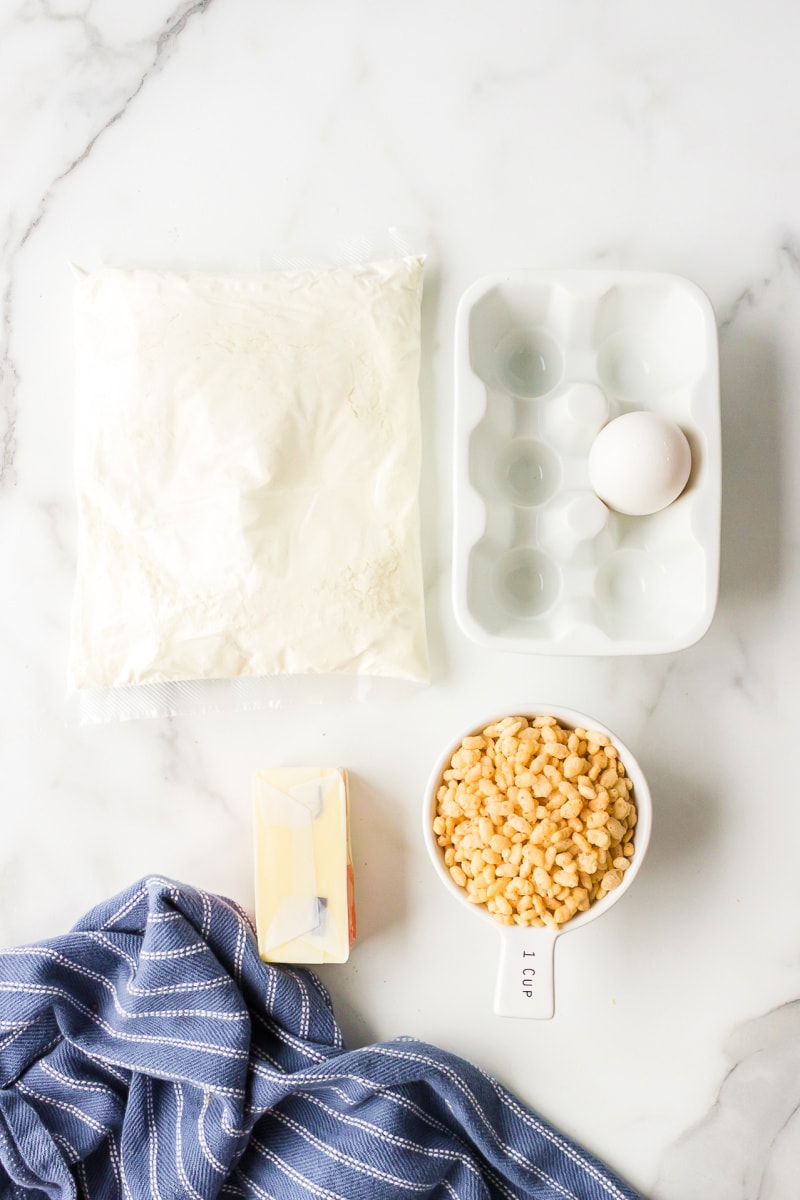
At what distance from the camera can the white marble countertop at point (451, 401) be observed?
0.73 meters

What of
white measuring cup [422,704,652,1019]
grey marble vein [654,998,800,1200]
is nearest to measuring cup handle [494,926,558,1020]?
white measuring cup [422,704,652,1019]

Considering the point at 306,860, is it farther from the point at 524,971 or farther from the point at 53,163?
the point at 53,163

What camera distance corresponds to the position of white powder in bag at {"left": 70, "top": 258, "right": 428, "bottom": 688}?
2.28ft

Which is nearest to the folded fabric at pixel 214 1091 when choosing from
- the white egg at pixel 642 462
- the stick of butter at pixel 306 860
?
the stick of butter at pixel 306 860

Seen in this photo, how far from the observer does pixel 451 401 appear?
74 centimetres

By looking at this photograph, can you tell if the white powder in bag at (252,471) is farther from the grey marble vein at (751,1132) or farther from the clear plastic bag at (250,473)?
the grey marble vein at (751,1132)

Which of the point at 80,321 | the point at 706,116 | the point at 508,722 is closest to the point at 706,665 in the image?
the point at 508,722

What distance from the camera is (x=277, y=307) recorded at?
71 centimetres

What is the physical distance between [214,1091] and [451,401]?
59cm

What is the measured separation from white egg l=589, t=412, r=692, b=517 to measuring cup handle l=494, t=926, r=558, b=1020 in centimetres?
32

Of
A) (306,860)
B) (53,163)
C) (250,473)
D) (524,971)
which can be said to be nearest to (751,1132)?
(524,971)

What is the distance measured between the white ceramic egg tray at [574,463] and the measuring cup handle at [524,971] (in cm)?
21

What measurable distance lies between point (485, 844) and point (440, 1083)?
206 mm

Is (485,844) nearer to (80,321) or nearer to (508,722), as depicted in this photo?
(508,722)
